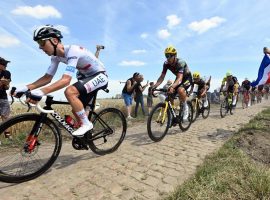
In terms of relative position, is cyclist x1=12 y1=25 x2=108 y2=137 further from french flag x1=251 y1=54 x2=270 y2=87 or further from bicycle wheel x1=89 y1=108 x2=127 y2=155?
french flag x1=251 y1=54 x2=270 y2=87

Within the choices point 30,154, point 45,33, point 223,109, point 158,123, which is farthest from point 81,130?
point 223,109

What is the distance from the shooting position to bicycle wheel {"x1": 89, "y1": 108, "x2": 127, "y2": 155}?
627 centimetres

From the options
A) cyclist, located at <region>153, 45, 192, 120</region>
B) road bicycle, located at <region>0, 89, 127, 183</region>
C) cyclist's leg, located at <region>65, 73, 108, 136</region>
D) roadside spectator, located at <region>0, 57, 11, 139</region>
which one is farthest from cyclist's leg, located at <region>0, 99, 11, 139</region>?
cyclist, located at <region>153, 45, 192, 120</region>

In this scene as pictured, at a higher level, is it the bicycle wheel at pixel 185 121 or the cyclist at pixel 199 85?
the cyclist at pixel 199 85

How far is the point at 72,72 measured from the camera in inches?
202

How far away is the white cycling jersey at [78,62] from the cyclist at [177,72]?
302 cm

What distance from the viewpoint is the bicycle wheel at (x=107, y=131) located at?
6265mm

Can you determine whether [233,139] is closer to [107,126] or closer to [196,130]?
[196,130]

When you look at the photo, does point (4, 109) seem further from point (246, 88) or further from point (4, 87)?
point (246, 88)

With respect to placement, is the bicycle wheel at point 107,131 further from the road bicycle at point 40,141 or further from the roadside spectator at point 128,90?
the roadside spectator at point 128,90

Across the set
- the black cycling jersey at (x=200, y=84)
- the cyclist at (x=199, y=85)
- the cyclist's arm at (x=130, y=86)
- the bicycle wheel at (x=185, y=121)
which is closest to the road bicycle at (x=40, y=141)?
the bicycle wheel at (x=185, y=121)

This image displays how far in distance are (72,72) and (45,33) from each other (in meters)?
0.79

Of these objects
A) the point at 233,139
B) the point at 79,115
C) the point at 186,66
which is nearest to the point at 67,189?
the point at 79,115

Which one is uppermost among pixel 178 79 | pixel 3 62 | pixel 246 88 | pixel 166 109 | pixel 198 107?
pixel 246 88
